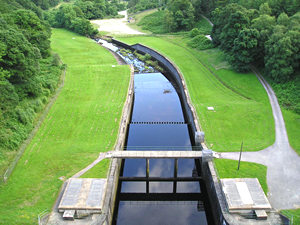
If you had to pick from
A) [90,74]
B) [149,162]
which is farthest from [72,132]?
[90,74]

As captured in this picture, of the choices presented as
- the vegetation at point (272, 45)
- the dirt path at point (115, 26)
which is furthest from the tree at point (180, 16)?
the vegetation at point (272, 45)

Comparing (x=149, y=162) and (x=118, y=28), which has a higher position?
(x=118, y=28)

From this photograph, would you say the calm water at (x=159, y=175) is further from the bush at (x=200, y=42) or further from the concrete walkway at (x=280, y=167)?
the bush at (x=200, y=42)

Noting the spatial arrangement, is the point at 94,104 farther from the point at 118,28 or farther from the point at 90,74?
the point at 118,28

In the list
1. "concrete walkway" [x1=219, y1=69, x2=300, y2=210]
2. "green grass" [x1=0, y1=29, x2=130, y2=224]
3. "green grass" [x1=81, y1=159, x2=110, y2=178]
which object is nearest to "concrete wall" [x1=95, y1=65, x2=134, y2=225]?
"green grass" [x1=81, y1=159, x2=110, y2=178]

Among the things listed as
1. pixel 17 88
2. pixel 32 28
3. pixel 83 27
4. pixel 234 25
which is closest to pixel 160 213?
pixel 17 88

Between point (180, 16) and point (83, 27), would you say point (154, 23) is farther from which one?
point (83, 27)

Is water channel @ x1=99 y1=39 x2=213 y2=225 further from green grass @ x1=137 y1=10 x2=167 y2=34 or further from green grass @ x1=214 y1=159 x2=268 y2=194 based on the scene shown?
green grass @ x1=137 y1=10 x2=167 y2=34
